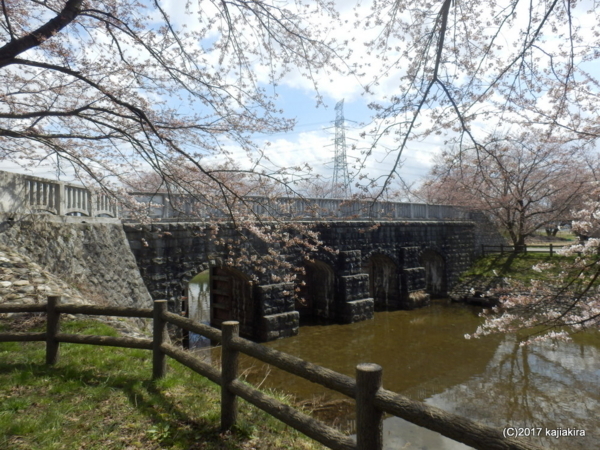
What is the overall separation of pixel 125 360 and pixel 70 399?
1341 millimetres

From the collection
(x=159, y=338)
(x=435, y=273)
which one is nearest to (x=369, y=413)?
(x=159, y=338)

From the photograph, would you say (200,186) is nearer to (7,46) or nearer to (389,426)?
(7,46)

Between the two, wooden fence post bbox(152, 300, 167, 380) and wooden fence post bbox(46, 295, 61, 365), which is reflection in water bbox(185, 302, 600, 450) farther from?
wooden fence post bbox(46, 295, 61, 365)

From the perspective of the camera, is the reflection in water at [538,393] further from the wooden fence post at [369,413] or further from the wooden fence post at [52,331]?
the wooden fence post at [52,331]

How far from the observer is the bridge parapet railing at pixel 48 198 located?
24.6 ft

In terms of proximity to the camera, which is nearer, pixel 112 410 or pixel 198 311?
pixel 112 410

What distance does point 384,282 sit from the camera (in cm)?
1903

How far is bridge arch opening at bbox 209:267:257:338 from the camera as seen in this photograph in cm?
1297

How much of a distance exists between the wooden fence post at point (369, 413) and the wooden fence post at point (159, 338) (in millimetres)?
2889

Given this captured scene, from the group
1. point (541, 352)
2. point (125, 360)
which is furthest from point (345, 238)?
point (125, 360)

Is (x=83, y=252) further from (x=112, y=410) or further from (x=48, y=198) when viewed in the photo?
(x=112, y=410)

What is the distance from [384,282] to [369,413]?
16.8 meters

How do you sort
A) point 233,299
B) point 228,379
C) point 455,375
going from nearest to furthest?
point 228,379
point 455,375
point 233,299

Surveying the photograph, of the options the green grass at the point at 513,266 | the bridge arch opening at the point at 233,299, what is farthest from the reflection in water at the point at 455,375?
the green grass at the point at 513,266
